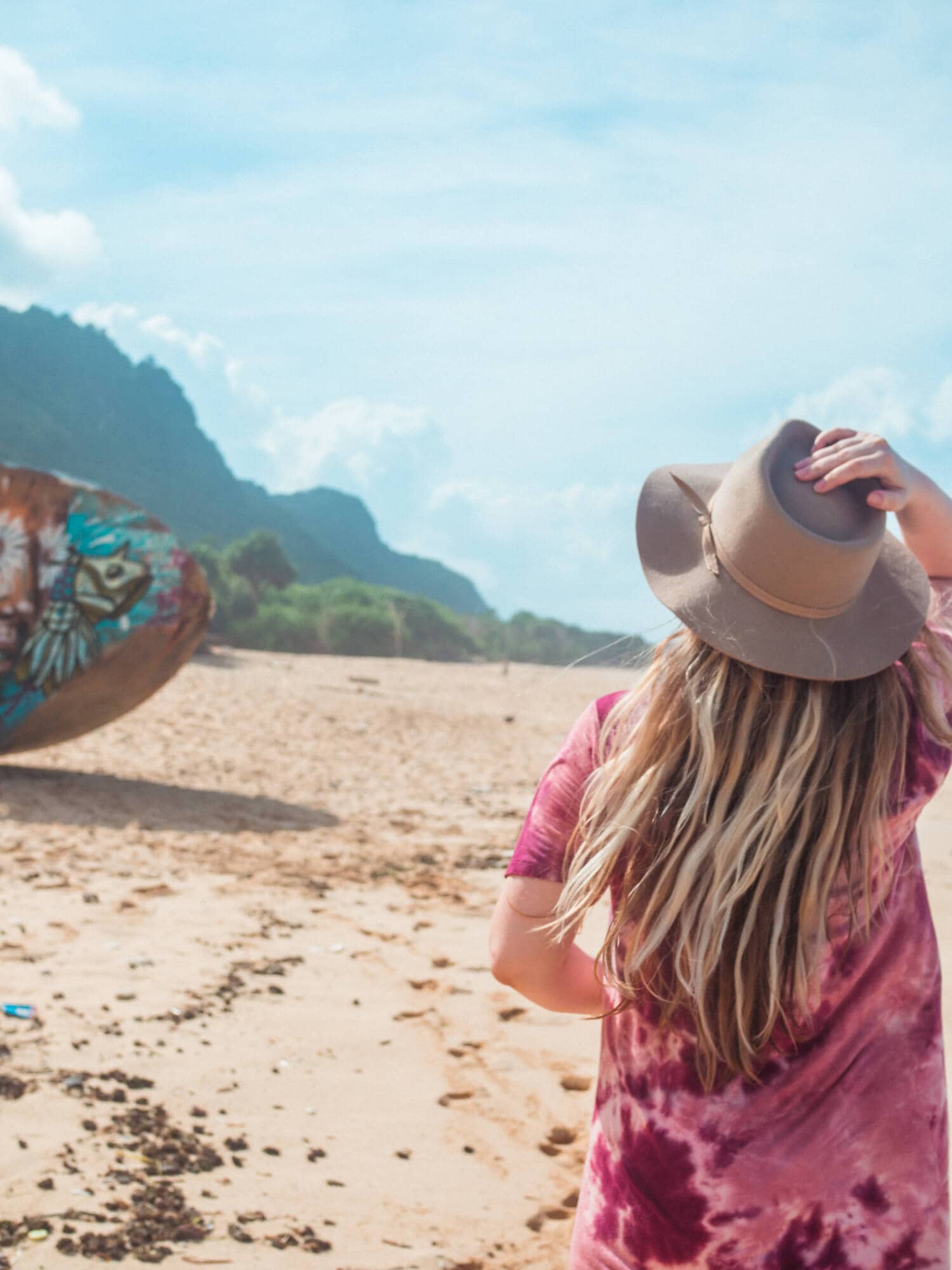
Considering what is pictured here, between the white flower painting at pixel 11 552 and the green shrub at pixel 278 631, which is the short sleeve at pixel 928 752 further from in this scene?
the green shrub at pixel 278 631

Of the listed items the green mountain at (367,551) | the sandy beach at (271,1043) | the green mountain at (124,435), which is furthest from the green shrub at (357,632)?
the green mountain at (367,551)

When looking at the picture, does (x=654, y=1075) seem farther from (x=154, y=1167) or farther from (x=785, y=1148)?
(x=154, y=1167)

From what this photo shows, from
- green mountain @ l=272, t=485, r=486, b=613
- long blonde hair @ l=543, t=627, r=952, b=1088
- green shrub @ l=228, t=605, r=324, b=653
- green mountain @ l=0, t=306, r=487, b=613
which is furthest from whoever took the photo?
green mountain @ l=272, t=485, r=486, b=613

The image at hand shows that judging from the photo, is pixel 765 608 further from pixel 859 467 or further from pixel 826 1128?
pixel 826 1128

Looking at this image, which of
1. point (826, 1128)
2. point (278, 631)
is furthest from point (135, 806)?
point (278, 631)

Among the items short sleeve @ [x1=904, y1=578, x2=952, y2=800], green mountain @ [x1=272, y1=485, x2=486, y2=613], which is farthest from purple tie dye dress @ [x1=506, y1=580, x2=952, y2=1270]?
green mountain @ [x1=272, y1=485, x2=486, y2=613]

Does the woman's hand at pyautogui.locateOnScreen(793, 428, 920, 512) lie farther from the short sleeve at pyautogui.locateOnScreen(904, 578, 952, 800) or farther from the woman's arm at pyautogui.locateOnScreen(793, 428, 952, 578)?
the short sleeve at pyautogui.locateOnScreen(904, 578, 952, 800)

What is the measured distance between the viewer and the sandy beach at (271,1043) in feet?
9.09

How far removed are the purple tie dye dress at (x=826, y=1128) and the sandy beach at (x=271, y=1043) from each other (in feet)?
4.45

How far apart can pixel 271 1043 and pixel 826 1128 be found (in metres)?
2.68

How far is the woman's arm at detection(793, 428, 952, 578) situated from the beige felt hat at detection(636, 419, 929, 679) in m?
0.02

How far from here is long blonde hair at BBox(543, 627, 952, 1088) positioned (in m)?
1.41

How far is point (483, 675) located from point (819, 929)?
2201 cm

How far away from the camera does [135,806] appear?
25.0 ft
